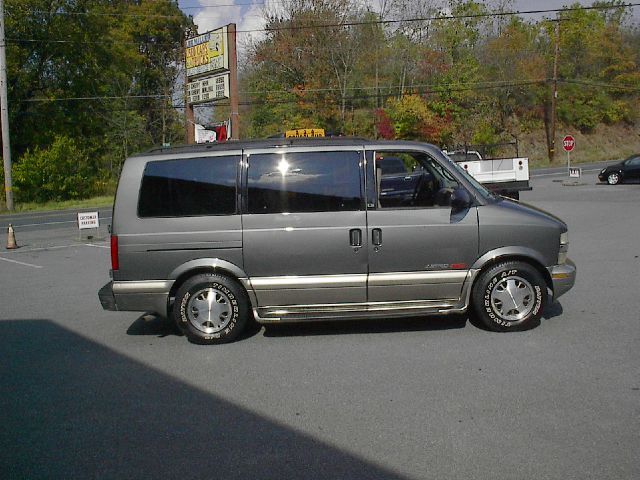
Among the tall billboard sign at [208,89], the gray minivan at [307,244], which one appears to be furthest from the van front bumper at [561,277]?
the tall billboard sign at [208,89]

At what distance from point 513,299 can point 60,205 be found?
33497 mm

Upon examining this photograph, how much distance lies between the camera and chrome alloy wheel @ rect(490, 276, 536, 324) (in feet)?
23.8

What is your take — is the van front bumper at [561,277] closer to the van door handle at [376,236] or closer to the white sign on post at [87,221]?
the van door handle at [376,236]

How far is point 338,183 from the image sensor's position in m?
7.19

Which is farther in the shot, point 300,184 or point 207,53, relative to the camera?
point 207,53

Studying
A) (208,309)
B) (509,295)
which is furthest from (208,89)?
(509,295)

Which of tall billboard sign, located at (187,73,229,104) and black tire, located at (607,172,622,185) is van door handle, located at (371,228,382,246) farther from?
black tire, located at (607,172,622,185)

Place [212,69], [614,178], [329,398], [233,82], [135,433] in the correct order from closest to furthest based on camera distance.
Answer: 1. [135,433]
2. [329,398]
3. [233,82]
4. [212,69]
5. [614,178]

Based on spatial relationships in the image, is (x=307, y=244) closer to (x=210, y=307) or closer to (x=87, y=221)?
(x=210, y=307)

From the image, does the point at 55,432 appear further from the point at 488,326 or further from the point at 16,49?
the point at 16,49

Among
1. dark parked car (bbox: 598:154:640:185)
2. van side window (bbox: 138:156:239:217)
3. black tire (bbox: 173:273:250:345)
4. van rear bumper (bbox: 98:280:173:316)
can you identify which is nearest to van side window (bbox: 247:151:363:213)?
van side window (bbox: 138:156:239:217)

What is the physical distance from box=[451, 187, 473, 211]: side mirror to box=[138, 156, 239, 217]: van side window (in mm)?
2265

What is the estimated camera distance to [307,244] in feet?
23.3

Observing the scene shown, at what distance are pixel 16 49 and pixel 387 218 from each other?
129 ft
